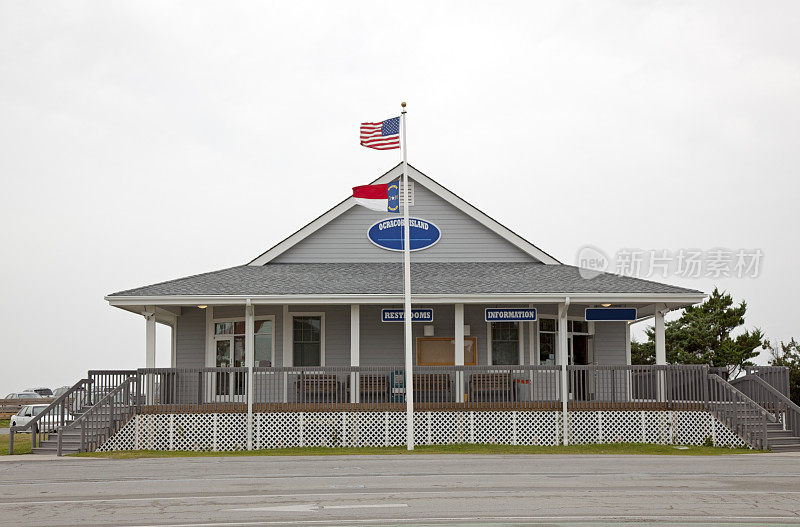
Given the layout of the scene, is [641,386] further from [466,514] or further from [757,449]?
[466,514]

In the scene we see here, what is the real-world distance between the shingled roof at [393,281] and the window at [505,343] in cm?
152

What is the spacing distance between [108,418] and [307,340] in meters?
5.96

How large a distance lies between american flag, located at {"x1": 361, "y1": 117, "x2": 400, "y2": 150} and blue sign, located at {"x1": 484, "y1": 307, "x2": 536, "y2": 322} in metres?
5.48

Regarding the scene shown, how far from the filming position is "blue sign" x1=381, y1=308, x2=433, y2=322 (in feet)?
80.5

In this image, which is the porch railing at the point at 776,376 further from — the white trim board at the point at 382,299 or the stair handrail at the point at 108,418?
the stair handrail at the point at 108,418

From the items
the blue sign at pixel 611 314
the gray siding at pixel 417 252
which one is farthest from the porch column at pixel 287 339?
the blue sign at pixel 611 314

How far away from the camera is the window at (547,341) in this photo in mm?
26016

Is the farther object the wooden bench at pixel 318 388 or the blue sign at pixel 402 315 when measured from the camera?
the blue sign at pixel 402 315

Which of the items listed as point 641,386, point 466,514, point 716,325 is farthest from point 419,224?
point 716,325

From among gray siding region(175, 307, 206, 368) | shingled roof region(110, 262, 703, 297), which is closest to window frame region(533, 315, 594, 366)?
shingled roof region(110, 262, 703, 297)

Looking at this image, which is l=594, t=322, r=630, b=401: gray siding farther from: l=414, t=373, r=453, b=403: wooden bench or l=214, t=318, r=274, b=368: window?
l=214, t=318, r=274, b=368: window

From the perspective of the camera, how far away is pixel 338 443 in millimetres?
23062

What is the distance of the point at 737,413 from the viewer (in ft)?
73.0

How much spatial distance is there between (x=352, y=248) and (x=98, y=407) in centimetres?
897
